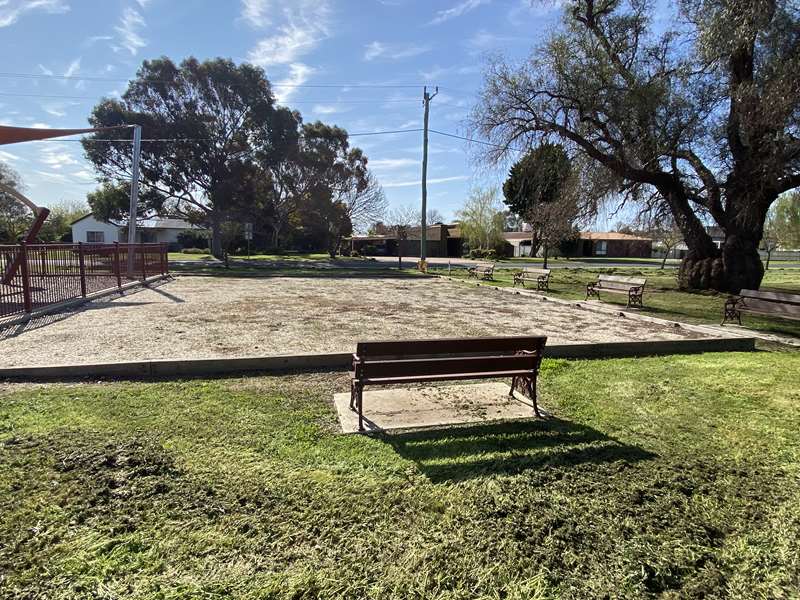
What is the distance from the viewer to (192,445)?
12.4 ft

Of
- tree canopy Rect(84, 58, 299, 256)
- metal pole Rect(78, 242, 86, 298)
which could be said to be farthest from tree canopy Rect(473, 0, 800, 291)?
tree canopy Rect(84, 58, 299, 256)

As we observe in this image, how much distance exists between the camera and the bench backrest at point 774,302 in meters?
9.16

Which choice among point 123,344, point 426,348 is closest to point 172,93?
point 123,344

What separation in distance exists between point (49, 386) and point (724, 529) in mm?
6410

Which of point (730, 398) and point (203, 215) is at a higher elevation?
point (203, 215)

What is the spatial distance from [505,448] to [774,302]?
914 cm

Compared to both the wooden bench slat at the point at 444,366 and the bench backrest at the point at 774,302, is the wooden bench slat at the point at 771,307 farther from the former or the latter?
the wooden bench slat at the point at 444,366

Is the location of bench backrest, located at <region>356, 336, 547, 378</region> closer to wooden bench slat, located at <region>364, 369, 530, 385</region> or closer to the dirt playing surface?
wooden bench slat, located at <region>364, 369, 530, 385</region>

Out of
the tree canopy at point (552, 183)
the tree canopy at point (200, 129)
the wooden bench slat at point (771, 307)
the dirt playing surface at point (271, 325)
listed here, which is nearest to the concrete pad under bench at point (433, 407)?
the dirt playing surface at point (271, 325)

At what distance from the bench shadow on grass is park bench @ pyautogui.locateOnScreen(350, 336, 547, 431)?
446 mm

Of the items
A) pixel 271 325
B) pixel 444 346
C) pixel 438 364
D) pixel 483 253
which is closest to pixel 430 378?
pixel 438 364

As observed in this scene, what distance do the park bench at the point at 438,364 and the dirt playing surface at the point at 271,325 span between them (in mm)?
2554

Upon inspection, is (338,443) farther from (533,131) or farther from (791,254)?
(791,254)

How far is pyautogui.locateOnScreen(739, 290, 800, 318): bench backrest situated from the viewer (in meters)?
9.16
